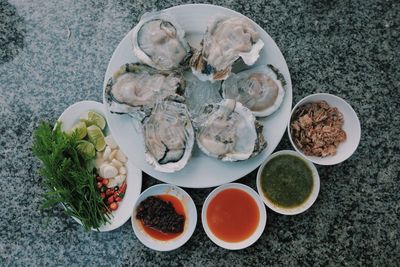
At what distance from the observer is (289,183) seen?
167cm

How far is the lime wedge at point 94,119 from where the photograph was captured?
1.67m

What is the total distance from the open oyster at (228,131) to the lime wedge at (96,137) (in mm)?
333

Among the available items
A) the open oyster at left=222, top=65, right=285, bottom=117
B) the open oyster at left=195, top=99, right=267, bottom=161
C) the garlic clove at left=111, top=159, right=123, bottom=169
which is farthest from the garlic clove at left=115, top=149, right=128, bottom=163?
the open oyster at left=222, top=65, right=285, bottom=117

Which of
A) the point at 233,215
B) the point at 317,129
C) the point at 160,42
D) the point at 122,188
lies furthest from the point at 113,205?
the point at 317,129

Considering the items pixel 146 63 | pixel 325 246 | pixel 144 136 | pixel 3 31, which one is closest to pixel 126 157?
pixel 144 136

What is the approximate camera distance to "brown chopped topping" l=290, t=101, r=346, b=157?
1.60 metres

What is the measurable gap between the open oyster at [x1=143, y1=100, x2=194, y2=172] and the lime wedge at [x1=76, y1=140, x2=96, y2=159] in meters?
0.22

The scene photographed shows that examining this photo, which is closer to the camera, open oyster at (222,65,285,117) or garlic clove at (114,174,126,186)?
open oyster at (222,65,285,117)

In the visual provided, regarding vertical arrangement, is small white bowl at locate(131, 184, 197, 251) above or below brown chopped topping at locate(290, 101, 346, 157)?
below

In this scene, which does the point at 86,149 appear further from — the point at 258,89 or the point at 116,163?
the point at 258,89

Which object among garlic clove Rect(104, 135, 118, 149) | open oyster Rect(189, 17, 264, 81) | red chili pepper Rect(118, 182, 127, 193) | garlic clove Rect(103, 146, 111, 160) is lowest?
red chili pepper Rect(118, 182, 127, 193)

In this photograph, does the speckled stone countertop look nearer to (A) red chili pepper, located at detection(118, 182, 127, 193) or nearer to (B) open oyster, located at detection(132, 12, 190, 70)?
(A) red chili pepper, located at detection(118, 182, 127, 193)

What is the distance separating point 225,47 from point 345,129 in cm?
47

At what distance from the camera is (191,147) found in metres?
1.56
